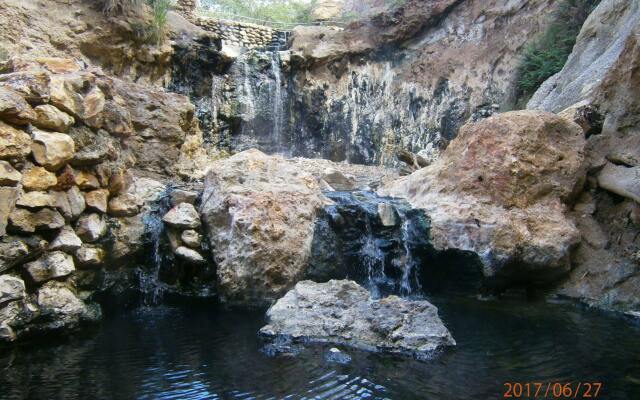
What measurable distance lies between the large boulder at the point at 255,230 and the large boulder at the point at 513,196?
1.90m

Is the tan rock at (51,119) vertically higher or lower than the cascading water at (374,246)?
higher

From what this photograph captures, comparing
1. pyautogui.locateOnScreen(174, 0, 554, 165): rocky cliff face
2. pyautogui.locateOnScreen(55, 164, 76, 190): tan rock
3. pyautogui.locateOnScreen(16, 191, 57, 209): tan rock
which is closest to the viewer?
pyautogui.locateOnScreen(16, 191, 57, 209): tan rock

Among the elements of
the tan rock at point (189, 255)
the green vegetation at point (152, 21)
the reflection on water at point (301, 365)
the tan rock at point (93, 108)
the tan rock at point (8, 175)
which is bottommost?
the reflection on water at point (301, 365)

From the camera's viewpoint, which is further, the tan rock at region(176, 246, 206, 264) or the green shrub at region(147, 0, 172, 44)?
the green shrub at region(147, 0, 172, 44)

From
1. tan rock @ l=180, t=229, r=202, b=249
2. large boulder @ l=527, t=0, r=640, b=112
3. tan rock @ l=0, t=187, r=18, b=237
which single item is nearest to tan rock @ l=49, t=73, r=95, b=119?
tan rock @ l=0, t=187, r=18, b=237

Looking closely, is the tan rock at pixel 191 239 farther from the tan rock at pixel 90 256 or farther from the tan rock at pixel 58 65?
the tan rock at pixel 58 65

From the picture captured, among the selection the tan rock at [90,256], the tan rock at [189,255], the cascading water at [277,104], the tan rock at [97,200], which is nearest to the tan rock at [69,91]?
the tan rock at [97,200]

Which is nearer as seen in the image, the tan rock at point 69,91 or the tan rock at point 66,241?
the tan rock at point 66,241

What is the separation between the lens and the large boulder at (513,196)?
6168mm

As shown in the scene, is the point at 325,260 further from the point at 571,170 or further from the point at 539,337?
the point at 571,170

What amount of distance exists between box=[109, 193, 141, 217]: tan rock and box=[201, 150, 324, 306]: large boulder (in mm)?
893

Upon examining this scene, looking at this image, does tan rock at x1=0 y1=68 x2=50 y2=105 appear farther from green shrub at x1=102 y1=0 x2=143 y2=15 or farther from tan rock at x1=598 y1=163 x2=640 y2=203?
tan rock at x1=598 y1=163 x2=640 y2=203

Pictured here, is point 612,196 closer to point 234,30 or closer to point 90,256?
point 90,256

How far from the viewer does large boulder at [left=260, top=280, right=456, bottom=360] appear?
14.5 ft
